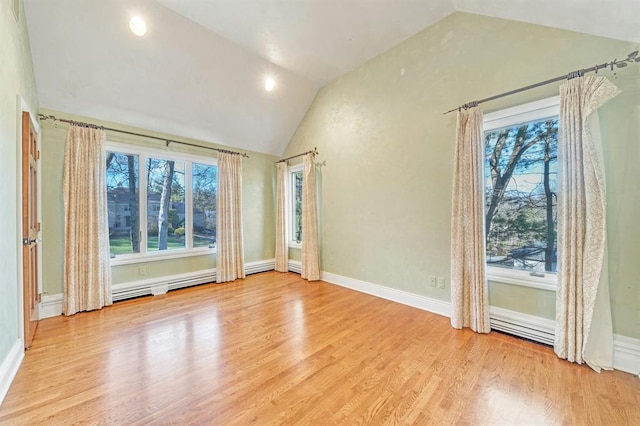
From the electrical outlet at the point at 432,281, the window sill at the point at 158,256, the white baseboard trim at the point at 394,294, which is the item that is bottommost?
the white baseboard trim at the point at 394,294

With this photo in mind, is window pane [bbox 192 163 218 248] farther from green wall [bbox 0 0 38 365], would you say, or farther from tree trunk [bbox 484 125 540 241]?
tree trunk [bbox 484 125 540 241]

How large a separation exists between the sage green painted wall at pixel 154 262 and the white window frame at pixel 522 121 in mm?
3974

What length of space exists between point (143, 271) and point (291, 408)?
339 cm

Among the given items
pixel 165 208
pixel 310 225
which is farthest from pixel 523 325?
pixel 165 208

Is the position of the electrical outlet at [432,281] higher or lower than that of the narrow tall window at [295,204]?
lower

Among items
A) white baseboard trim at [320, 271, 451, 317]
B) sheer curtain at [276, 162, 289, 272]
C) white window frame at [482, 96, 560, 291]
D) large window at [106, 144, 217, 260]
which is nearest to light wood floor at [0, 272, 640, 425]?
white baseboard trim at [320, 271, 451, 317]

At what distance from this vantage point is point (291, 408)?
1604 millimetres

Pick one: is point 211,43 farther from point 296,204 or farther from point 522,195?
point 522,195

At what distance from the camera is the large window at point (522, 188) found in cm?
244

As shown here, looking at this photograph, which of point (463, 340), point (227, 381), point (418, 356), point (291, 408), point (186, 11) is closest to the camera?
point (291, 408)

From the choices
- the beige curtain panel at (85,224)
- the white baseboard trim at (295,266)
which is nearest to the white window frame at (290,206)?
the white baseboard trim at (295,266)

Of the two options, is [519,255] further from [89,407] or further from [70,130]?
[70,130]

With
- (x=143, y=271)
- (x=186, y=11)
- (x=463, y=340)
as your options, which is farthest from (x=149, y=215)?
(x=463, y=340)

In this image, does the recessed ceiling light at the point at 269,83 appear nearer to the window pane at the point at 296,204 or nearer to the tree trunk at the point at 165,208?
the window pane at the point at 296,204
